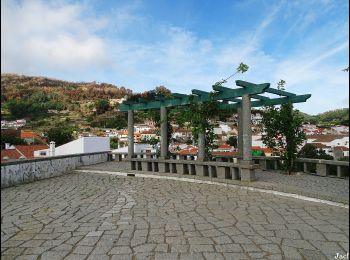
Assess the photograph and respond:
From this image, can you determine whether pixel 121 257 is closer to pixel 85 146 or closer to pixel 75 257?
pixel 75 257

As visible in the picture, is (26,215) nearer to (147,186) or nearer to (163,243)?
(163,243)

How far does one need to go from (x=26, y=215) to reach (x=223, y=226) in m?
3.26

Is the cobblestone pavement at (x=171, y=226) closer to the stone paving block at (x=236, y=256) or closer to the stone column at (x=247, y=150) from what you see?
the stone paving block at (x=236, y=256)

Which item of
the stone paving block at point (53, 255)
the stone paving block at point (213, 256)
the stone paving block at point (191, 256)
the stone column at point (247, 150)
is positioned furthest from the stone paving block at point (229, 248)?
the stone column at point (247, 150)

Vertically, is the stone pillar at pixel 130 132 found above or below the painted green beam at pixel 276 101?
below

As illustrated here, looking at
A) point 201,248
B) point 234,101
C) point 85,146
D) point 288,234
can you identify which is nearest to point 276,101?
point 234,101

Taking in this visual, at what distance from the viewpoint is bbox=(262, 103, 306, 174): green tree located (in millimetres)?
9023

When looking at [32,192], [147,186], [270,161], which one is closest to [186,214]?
[147,186]

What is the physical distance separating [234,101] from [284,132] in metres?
2.10

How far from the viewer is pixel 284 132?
929 cm

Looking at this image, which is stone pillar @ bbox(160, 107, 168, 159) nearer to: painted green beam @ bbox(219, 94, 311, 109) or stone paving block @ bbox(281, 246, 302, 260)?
painted green beam @ bbox(219, 94, 311, 109)

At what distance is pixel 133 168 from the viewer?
11359 mm

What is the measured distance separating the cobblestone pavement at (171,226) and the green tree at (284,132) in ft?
9.54

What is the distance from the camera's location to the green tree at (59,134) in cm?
4125
